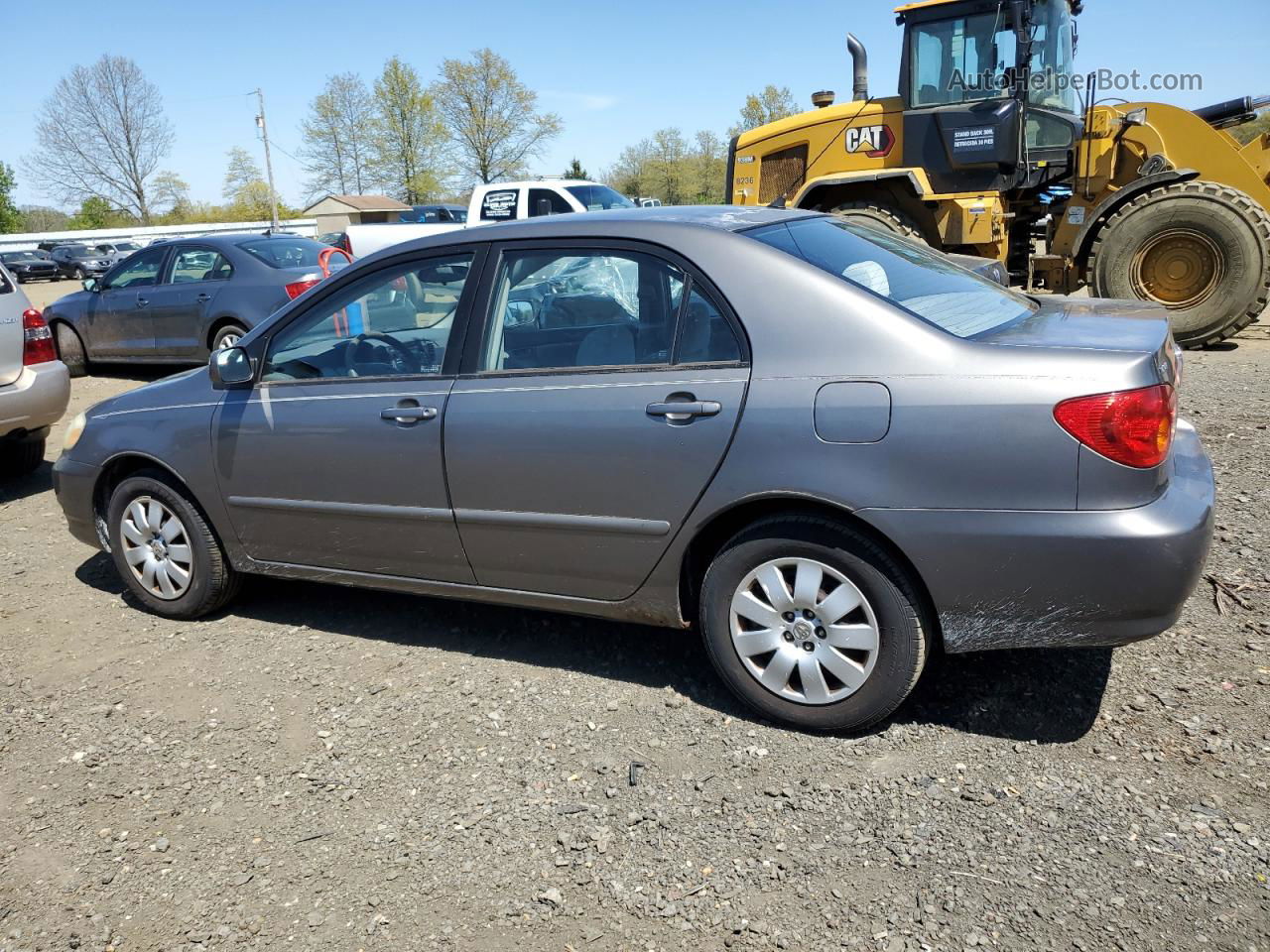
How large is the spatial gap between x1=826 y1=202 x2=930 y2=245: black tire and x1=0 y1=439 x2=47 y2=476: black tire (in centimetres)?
719

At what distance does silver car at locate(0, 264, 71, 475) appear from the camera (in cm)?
664

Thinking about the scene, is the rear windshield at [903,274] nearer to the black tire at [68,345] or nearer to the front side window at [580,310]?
the front side window at [580,310]

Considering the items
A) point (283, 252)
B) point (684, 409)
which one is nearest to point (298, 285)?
point (283, 252)

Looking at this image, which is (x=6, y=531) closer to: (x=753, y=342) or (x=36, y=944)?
(x=36, y=944)

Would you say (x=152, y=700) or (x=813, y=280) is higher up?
(x=813, y=280)

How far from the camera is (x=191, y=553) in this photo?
444cm

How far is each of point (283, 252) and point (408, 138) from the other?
5782 centimetres

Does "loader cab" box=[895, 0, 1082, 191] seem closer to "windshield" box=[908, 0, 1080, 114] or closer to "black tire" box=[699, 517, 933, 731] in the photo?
"windshield" box=[908, 0, 1080, 114]

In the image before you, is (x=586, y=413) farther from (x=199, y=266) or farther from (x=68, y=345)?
(x=68, y=345)

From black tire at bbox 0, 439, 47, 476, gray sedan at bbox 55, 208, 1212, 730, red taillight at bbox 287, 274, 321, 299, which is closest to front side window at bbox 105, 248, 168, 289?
red taillight at bbox 287, 274, 321, 299

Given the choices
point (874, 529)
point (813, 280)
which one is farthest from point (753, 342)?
point (874, 529)

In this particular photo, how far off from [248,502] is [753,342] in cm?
232

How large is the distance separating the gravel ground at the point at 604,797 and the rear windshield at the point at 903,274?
1288mm

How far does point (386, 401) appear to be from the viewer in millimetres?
3793
